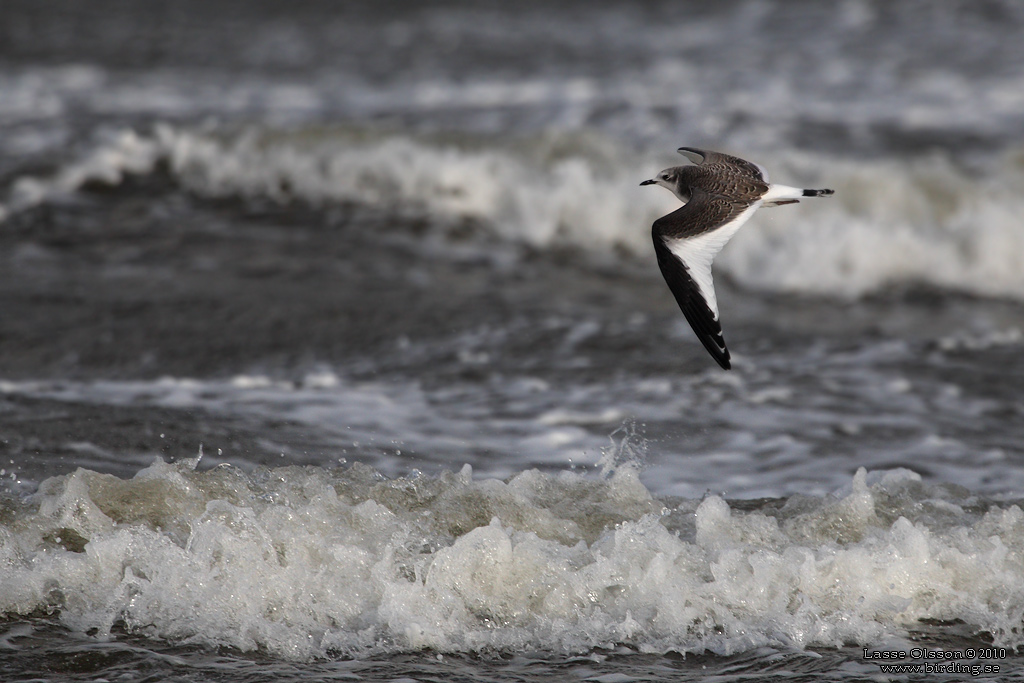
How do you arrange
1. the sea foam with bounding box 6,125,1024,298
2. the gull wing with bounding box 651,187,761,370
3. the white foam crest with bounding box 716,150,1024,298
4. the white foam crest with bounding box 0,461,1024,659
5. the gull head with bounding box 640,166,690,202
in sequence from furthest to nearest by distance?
the sea foam with bounding box 6,125,1024,298, the white foam crest with bounding box 716,150,1024,298, the gull head with bounding box 640,166,690,202, the gull wing with bounding box 651,187,761,370, the white foam crest with bounding box 0,461,1024,659

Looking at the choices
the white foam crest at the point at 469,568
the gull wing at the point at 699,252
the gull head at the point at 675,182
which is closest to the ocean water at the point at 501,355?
the white foam crest at the point at 469,568

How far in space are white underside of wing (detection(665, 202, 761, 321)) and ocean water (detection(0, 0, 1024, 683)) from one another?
2.49ft

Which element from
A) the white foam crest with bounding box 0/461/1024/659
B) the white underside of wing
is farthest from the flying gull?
the white foam crest with bounding box 0/461/1024/659

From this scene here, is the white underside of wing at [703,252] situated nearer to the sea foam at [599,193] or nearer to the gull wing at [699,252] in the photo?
the gull wing at [699,252]

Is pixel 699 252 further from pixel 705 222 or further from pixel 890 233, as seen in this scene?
pixel 890 233

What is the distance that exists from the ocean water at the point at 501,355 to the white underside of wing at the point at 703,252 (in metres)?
0.76

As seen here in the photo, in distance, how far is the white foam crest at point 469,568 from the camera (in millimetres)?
3389

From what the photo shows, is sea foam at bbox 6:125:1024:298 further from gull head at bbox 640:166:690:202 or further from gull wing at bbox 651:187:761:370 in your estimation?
gull wing at bbox 651:187:761:370

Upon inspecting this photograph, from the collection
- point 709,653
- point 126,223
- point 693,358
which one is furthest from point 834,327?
point 126,223

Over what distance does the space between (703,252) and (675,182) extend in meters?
0.87

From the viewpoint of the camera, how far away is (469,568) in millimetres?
3564

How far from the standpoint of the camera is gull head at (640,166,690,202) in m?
4.59

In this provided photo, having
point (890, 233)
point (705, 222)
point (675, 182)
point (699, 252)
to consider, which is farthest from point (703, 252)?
point (890, 233)

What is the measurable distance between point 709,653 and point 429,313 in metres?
3.51
